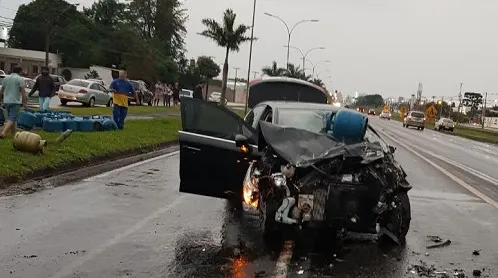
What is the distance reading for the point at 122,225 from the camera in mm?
7082

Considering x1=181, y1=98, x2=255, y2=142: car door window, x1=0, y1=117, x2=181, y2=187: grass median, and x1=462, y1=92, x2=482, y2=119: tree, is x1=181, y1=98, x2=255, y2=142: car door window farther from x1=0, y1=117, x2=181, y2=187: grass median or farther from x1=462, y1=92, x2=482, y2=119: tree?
x1=462, y1=92, x2=482, y2=119: tree

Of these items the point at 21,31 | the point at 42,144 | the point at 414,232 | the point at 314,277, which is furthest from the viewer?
the point at 21,31

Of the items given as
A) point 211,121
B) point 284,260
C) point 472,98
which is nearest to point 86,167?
point 211,121

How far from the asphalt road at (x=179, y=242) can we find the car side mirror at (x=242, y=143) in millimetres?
927

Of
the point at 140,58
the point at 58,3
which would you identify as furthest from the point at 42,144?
the point at 58,3

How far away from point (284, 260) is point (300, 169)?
966 millimetres

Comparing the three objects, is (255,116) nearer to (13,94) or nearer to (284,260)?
(284,260)

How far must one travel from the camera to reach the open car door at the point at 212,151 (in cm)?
766

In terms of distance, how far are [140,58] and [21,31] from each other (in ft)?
102

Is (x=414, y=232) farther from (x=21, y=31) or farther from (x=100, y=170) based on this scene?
(x=21, y=31)

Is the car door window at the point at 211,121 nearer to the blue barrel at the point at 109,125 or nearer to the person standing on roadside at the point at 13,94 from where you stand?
the person standing on roadside at the point at 13,94

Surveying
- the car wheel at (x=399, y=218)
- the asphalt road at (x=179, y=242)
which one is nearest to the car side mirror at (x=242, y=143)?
the asphalt road at (x=179, y=242)

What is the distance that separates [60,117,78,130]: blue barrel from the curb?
6.13ft

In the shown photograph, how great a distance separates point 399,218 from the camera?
678 cm
